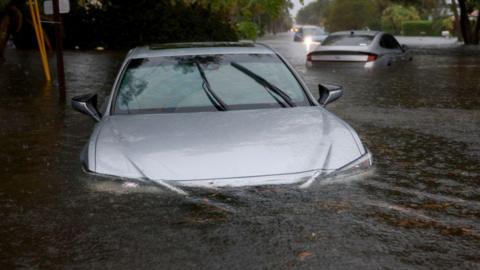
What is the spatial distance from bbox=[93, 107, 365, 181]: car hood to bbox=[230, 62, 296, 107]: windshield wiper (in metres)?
0.37

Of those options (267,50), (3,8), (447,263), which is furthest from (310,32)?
(447,263)

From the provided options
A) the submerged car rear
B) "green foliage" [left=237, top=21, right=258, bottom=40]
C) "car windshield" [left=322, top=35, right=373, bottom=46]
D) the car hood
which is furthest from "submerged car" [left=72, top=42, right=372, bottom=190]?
"green foliage" [left=237, top=21, right=258, bottom=40]

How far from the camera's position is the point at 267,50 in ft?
22.8

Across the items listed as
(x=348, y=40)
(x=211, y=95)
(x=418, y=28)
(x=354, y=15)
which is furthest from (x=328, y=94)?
(x=354, y=15)

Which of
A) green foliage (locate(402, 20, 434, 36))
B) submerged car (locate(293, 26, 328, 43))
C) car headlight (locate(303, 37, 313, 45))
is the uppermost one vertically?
submerged car (locate(293, 26, 328, 43))

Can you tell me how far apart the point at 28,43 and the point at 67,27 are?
219cm

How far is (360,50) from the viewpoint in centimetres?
1869

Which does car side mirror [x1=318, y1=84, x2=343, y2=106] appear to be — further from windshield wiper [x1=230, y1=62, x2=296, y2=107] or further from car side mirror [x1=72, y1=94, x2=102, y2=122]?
car side mirror [x1=72, y1=94, x2=102, y2=122]

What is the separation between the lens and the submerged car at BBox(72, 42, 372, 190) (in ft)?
16.4

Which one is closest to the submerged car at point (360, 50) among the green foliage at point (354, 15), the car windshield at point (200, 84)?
the car windshield at point (200, 84)

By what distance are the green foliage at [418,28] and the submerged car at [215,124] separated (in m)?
95.5

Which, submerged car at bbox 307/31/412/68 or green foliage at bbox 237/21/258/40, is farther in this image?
green foliage at bbox 237/21/258/40

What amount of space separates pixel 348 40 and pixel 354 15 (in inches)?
3669

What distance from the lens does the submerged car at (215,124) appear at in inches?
197
